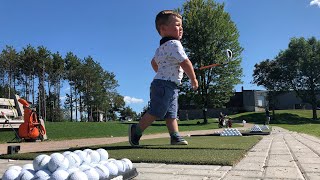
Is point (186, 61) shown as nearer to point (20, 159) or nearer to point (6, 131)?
point (20, 159)

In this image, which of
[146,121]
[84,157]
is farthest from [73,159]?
[146,121]

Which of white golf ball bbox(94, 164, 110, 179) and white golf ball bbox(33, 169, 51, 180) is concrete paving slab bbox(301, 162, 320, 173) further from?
white golf ball bbox(33, 169, 51, 180)

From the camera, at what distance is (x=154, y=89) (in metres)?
6.65

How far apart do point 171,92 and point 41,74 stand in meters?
46.8

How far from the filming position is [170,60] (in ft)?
22.1

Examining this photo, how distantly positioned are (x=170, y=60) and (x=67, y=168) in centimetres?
401

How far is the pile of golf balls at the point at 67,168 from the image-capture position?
8.96 feet

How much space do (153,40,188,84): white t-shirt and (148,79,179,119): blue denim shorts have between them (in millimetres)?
125

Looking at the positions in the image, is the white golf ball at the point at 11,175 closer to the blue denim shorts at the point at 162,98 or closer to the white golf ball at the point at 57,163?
the white golf ball at the point at 57,163

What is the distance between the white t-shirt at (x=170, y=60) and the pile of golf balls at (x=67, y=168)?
10.9ft

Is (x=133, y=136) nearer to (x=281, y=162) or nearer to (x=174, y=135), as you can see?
(x=174, y=135)

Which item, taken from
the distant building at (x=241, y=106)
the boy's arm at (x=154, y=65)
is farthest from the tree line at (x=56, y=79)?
the boy's arm at (x=154, y=65)

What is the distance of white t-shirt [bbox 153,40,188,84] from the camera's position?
A: 6629mm

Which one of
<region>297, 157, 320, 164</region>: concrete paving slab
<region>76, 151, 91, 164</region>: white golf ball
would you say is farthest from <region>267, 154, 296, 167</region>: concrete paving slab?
<region>76, 151, 91, 164</region>: white golf ball
